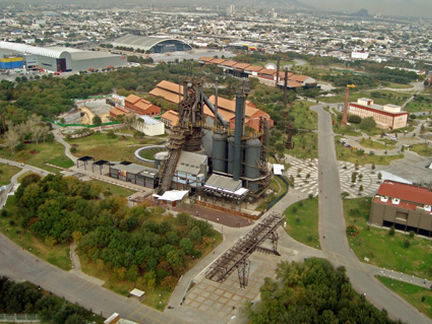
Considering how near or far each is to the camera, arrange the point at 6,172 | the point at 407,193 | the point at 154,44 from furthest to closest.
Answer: the point at 154,44, the point at 6,172, the point at 407,193

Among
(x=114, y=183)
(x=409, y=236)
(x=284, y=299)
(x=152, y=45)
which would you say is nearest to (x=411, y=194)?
(x=409, y=236)

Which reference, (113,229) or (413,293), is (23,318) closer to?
(113,229)

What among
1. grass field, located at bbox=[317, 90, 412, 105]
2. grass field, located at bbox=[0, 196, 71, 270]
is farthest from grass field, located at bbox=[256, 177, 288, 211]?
grass field, located at bbox=[317, 90, 412, 105]

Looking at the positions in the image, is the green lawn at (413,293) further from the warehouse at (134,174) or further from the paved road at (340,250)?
the warehouse at (134,174)

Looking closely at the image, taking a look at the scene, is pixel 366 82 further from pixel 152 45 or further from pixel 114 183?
pixel 114 183

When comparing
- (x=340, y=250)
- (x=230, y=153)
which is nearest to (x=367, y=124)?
(x=230, y=153)

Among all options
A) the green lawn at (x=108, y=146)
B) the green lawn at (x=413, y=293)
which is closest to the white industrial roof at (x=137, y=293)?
the green lawn at (x=413, y=293)
